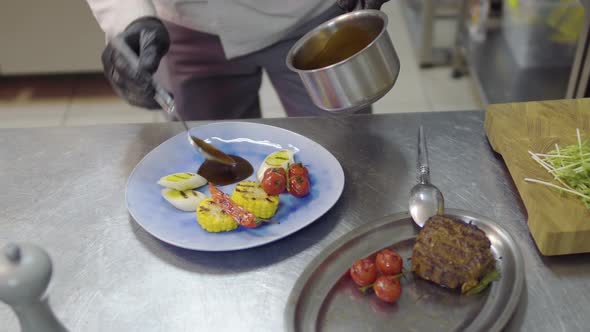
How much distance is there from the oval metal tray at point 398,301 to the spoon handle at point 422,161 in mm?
144

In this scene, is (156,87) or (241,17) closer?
(156,87)

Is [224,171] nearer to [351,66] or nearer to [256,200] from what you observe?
[256,200]

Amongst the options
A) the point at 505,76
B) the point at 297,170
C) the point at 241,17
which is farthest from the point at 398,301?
the point at 505,76

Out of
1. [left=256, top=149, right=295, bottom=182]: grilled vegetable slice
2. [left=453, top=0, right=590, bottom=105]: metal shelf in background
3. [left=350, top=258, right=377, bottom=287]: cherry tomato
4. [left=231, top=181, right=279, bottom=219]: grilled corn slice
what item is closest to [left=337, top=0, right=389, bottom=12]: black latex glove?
[left=256, top=149, right=295, bottom=182]: grilled vegetable slice

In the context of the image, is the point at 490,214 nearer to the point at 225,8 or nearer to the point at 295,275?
the point at 295,275

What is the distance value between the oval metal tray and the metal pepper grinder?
1.07 feet

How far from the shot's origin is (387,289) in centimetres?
86

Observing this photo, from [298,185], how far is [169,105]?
30 centimetres

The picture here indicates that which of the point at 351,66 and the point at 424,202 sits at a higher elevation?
the point at 351,66

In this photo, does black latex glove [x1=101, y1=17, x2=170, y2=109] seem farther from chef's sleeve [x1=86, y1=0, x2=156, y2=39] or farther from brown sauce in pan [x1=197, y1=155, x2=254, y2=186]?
brown sauce in pan [x1=197, y1=155, x2=254, y2=186]

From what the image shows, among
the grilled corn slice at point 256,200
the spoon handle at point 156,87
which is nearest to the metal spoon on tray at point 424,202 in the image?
the grilled corn slice at point 256,200

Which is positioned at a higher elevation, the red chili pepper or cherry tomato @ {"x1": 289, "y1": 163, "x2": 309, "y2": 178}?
cherry tomato @ {"x1": 289, "y1": 163, "x2": 309, "y2": 178}

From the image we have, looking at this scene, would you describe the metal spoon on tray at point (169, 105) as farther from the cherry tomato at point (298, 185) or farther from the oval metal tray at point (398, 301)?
the oval metal tray at point (398, 301)

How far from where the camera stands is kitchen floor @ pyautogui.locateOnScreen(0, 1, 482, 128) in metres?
2.67
